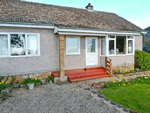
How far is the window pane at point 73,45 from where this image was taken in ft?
30.0

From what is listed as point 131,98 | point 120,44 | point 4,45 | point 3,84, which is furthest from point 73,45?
point 131,98

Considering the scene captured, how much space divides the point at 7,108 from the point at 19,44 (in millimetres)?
4151

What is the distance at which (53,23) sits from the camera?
821 centimetres

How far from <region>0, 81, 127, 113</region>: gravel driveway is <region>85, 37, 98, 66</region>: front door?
403 centimetres

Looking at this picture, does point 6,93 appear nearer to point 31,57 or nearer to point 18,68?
point 18,68

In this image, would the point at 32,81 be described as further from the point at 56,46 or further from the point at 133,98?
the point at 133,98

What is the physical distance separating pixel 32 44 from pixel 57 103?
4534mm

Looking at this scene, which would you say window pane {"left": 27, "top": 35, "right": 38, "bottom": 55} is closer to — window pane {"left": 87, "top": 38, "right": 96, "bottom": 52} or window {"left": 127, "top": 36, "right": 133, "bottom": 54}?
window pane {"left": 87, "top": 38, "right": 96, "bottom": 52}

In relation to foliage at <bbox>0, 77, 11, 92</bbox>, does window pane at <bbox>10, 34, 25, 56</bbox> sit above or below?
above

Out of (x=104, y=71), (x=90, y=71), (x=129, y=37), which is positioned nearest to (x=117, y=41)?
(x=129, y=37)

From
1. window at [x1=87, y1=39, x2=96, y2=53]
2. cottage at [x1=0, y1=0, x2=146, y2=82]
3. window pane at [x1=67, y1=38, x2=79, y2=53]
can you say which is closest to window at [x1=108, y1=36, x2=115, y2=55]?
cottage at [x1=0, y1=0, x2=146, y2=82]

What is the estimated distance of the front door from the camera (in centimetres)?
983

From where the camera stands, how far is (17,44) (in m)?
7.54

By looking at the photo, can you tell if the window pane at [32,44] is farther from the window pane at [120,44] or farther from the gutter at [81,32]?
the window pane at [120,44]
